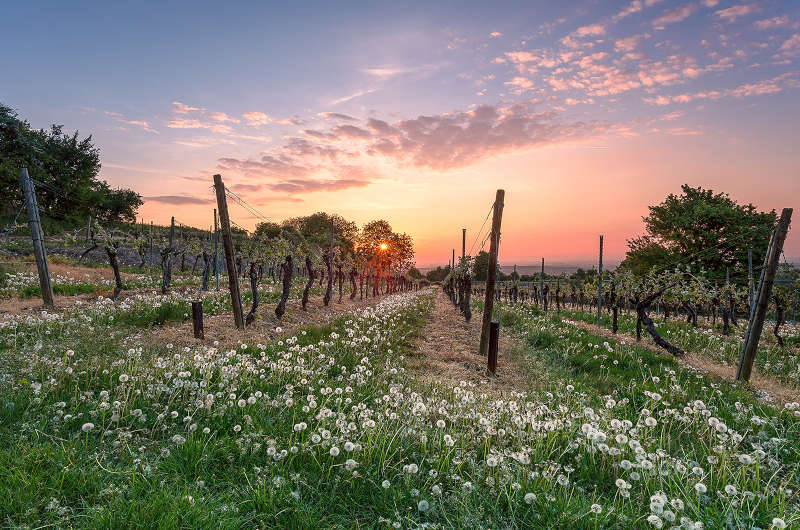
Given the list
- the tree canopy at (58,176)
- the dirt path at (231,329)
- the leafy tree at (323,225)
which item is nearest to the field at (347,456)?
the dirt path at (231,329)

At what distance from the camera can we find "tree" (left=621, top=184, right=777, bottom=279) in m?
39.2

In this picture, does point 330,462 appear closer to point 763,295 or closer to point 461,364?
point 461,364

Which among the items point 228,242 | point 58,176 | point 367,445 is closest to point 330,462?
point 367,445

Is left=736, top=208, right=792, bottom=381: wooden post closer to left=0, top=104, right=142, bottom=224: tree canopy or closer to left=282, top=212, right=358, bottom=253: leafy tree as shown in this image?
left=0, top=104, right=142, bottom=224: tree canopy

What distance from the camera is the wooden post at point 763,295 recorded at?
8367 millimetres

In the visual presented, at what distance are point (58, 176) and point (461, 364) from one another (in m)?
55.8

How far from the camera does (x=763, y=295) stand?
330 inches

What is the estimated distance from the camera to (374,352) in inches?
359

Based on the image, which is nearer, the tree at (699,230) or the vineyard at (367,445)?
the vineyard at (367,445)

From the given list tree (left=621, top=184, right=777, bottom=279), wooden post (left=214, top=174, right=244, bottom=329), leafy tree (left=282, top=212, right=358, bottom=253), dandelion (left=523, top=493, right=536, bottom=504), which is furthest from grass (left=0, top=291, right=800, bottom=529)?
leafy tree (left=282, top=212, right=358, bottom=253)

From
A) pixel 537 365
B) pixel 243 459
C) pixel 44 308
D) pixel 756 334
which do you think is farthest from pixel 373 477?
pixel 44 308

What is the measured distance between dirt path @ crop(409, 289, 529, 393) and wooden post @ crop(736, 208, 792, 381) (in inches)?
194

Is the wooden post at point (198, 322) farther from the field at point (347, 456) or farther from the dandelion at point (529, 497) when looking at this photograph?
the dandelion at point (529, 497)

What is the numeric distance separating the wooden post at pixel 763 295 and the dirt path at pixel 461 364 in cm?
494
